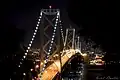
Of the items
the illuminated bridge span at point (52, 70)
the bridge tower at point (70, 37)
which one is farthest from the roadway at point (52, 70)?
the bridge tower at point (70, 37)

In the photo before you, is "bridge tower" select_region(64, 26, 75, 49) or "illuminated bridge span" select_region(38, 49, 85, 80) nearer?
"illuminated bridge span" select_region(38, 49, 85, 80)

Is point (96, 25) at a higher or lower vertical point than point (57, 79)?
higher

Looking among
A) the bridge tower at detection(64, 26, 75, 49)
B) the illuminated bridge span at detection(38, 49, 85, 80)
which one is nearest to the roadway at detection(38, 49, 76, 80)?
the illuminated bridge span at detection(38, 49, 85, 80)

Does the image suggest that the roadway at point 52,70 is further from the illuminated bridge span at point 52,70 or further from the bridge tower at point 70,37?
the bridge tower at point 70,37

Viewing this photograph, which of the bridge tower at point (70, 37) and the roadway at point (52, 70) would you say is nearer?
the roadway at point (52, 70)

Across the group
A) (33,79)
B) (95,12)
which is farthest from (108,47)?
(33,79)

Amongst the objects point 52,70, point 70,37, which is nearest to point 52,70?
point 52,70

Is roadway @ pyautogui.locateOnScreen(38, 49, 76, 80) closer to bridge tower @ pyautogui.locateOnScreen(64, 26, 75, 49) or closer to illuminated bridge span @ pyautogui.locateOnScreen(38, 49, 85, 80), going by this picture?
illuminated bridge span @ pyautogui.locateOnScreen(38, 49, 85, 80)

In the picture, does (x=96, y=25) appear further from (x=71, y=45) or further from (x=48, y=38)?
(x=71, y=45)

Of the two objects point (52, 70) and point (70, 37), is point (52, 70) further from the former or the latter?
point (70, 37)

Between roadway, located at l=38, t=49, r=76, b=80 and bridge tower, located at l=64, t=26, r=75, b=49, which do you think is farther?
bridge tower, located at l=64, t=26, r=75, b=49

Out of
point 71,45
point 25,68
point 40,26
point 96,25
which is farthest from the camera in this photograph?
point 71,45
